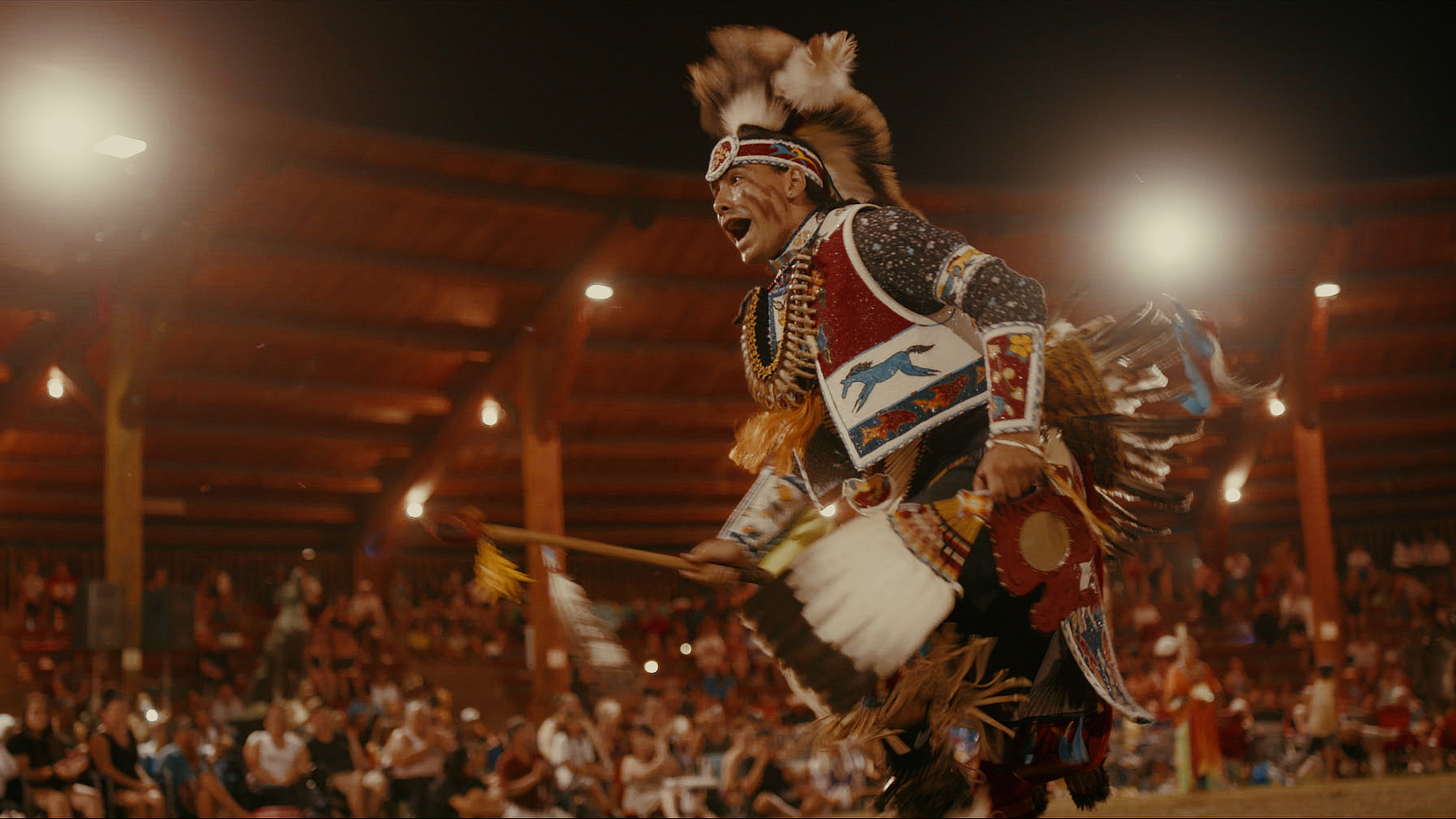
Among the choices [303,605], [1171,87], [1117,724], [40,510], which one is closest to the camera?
[1171,87]

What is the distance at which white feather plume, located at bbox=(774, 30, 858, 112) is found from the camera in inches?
107

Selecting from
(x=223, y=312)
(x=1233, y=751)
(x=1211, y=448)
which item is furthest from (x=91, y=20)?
(x=1211, y=448)

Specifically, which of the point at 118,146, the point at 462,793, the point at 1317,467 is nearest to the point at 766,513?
the point at 462,793

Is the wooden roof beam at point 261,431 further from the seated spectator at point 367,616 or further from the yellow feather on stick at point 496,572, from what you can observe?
the yellow feather on stick at point 496,572

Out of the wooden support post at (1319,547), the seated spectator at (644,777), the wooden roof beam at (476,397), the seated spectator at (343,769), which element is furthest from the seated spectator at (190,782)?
the wooden support post at (1319,547)

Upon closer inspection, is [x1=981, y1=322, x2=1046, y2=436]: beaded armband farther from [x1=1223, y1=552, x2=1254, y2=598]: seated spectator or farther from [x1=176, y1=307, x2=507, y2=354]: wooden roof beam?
[x1=1223, y1=552, x2=1254, y2=598]: seated spectator

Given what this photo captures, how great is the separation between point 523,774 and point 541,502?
5.70 metres

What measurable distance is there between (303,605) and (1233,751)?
9.80 metres

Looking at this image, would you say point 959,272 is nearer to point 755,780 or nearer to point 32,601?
point 755,780

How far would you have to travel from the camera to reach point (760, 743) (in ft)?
34.4

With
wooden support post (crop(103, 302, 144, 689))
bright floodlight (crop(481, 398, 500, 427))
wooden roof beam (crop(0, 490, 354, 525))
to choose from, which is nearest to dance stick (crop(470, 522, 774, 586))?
wooden support post (crop(103, 302, 144, 689))

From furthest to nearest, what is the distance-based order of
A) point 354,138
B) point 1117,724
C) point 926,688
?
point 1117,724, point 354,138, point 926,688

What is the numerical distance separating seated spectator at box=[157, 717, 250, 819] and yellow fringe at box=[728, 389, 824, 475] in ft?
25.1

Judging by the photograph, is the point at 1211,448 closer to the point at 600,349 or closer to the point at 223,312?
the point at 600,349
